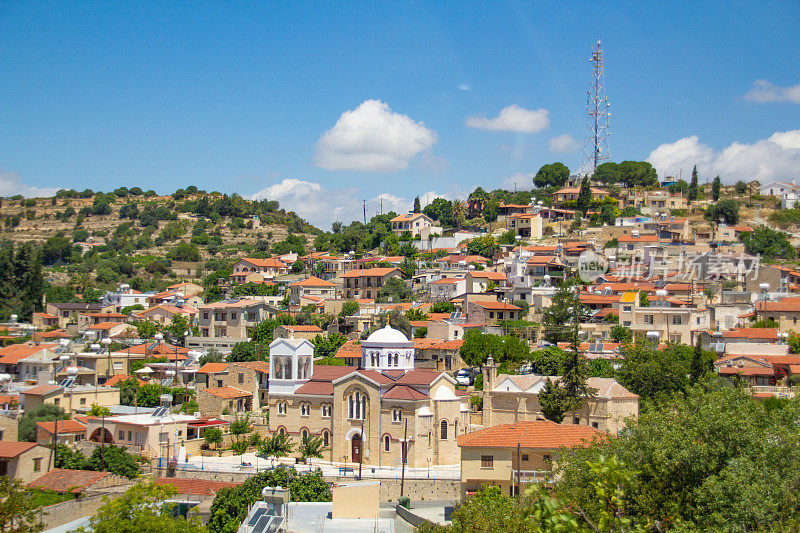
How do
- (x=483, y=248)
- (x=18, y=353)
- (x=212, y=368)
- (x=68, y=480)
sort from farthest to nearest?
(x=483, y=248) → (x=18, y=353) → (x=212, y=368) → (x=68, y=480)

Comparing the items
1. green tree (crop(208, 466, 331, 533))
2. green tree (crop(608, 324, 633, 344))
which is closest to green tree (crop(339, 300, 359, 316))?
green tree (crop(608, 324, 633, 344))

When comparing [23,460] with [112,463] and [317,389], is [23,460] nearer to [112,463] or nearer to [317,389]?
[112,463]

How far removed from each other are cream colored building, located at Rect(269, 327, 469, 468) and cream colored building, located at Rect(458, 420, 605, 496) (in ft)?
16.6

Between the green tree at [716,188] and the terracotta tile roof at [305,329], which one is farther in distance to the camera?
the green tree at [716,188]

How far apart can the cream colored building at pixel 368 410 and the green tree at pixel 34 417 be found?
412 inches

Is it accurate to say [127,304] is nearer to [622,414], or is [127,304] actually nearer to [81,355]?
[81,355]

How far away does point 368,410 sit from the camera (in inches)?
1403

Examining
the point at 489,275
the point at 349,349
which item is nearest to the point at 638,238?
the point at 489,275

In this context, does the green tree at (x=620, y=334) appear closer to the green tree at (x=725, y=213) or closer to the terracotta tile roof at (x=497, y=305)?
the terracotta tile roof at (x=497, y=305)

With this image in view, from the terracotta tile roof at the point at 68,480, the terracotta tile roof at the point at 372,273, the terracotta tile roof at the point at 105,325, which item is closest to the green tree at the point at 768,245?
the terracotta tile roof at the point at 372,273

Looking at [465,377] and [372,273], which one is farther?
[372,273]

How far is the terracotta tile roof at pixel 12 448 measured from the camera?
31109 millimetres

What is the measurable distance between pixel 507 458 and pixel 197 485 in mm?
11877

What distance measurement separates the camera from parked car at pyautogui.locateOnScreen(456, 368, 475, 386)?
1719 inches
